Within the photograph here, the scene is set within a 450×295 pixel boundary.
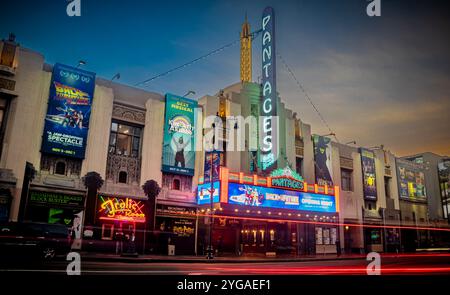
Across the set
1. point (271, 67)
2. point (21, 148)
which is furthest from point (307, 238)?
point (21, 148)

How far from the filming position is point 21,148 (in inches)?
945

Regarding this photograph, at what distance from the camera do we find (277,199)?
106 ft

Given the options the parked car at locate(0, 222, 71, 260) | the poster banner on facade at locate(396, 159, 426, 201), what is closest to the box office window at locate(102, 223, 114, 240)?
the parked car at locate(0, 222, 71, 260)

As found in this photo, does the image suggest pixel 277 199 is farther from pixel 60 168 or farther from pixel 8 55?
pixel 8 55

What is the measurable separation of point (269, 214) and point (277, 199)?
82.7 inches

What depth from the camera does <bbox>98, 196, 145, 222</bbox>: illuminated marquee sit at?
87.6ft

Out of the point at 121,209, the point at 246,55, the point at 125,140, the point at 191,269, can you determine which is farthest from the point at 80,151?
the point at 246,55

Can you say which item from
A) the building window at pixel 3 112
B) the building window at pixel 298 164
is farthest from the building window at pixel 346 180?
the building window at pixel 3 112

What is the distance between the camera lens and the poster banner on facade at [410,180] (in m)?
50.7

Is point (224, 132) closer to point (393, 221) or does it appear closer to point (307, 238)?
point (307, 238)

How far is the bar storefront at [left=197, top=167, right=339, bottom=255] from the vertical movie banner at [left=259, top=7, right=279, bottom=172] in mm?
1917

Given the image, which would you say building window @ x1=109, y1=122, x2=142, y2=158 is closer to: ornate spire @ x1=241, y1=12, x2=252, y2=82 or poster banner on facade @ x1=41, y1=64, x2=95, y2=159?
poster banner on facade @ x1=41, y1=64, x2=95, y2=159

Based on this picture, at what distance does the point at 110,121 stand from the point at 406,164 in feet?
144

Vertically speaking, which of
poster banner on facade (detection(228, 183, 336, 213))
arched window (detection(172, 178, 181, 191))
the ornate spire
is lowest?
poster banner on facade (detection(228, 183, 336, 213))
